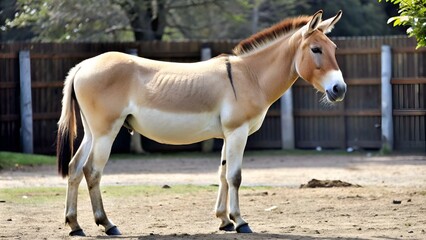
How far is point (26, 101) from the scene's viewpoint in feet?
68.5

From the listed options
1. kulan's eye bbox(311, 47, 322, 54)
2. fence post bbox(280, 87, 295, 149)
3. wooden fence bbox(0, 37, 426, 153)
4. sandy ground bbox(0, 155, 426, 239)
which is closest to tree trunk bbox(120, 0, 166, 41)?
wooden fence bbox(0, 37, 426, 153)

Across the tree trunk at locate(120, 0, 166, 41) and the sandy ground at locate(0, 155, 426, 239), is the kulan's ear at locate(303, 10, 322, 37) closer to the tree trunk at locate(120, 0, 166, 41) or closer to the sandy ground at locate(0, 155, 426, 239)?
the sandy ground at locate(0, 155, 426, 239)

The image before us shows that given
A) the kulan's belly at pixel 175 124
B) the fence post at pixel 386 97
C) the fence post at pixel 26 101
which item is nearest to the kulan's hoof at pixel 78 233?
the kulan's belly at pixel 175 124

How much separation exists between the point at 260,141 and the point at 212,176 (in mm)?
5388

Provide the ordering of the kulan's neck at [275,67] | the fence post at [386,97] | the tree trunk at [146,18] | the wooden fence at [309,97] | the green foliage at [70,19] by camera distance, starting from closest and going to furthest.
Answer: the kulan's neck at [275,67] → the wooden fence at [309,97] → the fence post at [386,97] → the green foliage at [70,19] → the tree trunk at [146,18]

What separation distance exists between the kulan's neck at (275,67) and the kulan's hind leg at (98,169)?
6.11ft

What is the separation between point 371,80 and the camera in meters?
21.8

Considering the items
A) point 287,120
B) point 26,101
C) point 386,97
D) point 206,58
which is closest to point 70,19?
point 26,101

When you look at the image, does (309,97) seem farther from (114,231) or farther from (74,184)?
(114,231)

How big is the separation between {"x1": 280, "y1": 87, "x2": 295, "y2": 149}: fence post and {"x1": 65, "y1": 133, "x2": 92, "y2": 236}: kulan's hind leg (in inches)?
477

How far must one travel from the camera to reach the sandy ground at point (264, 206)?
10.3m

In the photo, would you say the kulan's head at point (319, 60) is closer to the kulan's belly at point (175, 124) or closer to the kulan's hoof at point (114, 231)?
the kulan's belly at point (175, 124)

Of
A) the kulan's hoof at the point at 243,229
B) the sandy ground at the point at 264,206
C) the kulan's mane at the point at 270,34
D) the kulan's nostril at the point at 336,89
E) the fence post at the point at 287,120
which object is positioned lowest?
the sandy ground at the point at 264,206

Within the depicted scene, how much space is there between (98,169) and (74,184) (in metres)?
0.36
